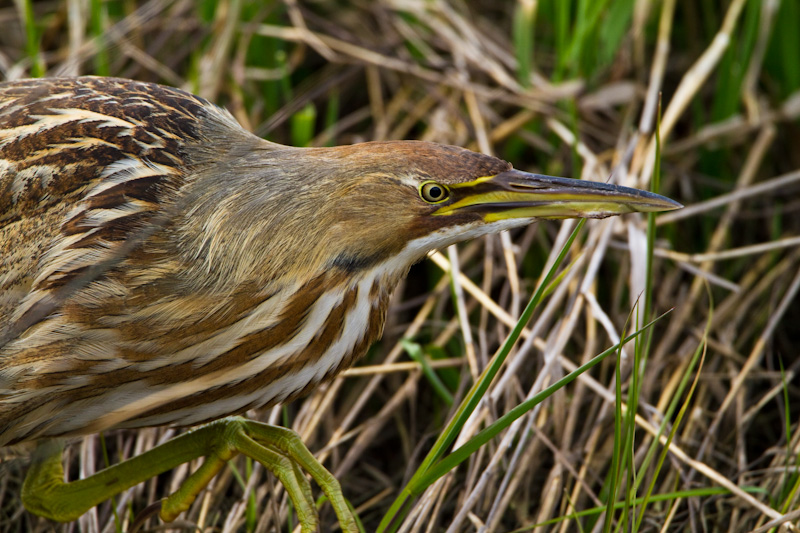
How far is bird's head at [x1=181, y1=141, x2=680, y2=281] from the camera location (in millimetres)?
1454

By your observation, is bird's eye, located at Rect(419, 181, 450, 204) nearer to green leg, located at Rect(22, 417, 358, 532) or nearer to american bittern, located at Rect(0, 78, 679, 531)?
american bittern, located at Rect(0, 78, 679, 531)

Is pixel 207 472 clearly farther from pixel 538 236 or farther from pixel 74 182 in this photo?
pixel 538 236

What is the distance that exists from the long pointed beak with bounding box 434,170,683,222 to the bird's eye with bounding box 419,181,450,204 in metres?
0.01

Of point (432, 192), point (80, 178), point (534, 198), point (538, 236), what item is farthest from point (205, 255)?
point (538, 236)

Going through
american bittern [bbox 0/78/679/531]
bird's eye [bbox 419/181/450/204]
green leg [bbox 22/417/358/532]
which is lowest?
green leg [bbox 22/417/358/532]

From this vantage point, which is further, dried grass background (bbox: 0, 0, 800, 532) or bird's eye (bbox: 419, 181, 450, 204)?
dried grass background (bbox: 0, 0, 800, 532)

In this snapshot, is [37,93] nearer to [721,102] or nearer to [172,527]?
[172,527]

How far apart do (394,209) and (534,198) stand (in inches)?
8.1

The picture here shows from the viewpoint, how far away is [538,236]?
2514 millimetres

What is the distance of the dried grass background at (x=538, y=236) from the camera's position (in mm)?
2018

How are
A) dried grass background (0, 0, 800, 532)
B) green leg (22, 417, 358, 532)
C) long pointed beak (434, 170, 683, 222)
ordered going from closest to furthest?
long pointed beak (434, 170, 683, 222)
green leg (22, 417, 358, 532)
dried grass background (0, 0, 800, 532)

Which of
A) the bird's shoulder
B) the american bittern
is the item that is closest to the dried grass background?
the american bittern

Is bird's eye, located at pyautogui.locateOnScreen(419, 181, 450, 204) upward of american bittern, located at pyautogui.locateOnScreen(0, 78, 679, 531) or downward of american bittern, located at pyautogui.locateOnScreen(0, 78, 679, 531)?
upward

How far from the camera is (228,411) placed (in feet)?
5.17
